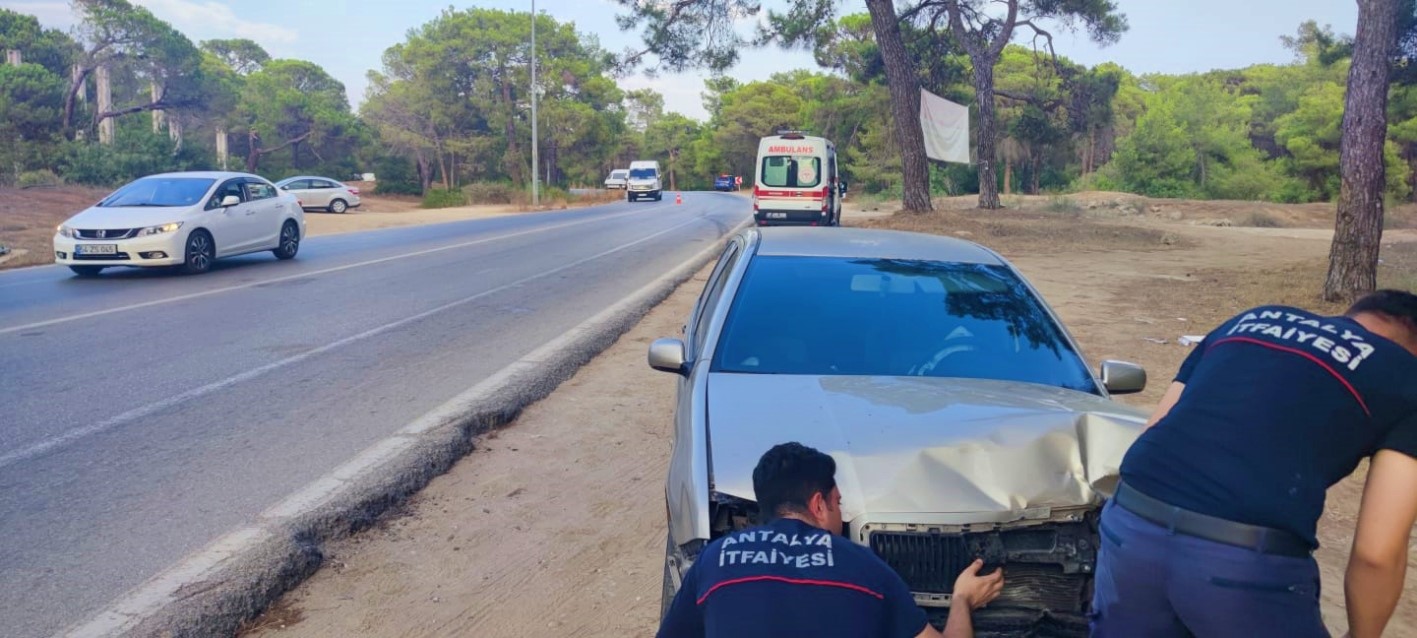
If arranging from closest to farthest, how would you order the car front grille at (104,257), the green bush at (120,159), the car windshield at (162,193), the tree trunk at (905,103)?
1. the car front grille at (104,257)
2. the car windshield at (162,193)
3. the tree trunk at (905,103)
4. the green bush at (120,159)

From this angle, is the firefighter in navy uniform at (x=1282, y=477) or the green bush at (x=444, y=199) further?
the green bush at (x=444, y=199)

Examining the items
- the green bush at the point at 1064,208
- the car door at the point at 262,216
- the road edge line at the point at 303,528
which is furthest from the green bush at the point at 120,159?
the road edge line at the point at 303,528

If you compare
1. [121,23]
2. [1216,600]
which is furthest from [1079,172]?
[1216,600]

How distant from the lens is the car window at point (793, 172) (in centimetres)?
2759

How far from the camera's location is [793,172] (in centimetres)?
2770

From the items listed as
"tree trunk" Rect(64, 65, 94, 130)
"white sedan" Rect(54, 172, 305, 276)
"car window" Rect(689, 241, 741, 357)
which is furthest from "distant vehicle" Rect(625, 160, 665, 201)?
"car window" Rect(689, 241, 741, 357)

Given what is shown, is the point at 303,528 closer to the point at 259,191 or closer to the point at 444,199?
the point at 259,191

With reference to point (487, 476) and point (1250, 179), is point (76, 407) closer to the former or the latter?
point (487, 476)

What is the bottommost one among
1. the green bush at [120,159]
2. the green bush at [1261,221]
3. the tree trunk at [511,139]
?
the green bush at [1261,221]

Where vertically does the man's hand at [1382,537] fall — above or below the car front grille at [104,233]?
below

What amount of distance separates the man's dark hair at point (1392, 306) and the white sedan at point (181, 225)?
1537 centimetres

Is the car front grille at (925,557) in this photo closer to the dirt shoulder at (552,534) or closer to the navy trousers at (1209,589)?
the navy trousers at (1209,589)

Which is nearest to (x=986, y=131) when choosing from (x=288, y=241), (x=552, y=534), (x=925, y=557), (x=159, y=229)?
(x=288, y=241)

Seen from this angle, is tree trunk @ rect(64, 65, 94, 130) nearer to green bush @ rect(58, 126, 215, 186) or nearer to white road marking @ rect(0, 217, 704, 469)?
green bush @ rect(58, 126, 215, 186)
